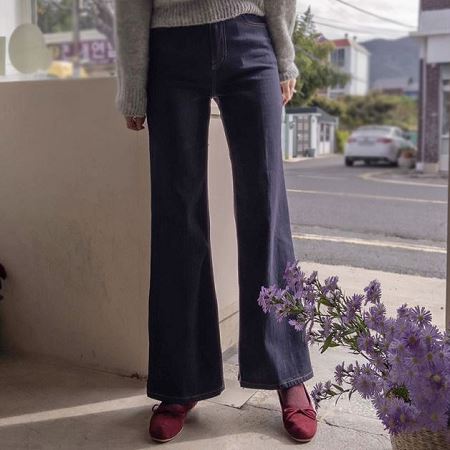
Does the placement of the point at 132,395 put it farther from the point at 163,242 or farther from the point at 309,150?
the point at 309,150

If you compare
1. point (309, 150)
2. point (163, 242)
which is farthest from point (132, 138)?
point (309, 150)

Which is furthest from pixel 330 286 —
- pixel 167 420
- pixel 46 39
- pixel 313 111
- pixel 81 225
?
pixel 46 39

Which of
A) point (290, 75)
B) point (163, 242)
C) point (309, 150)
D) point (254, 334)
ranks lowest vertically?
point (254, 334)

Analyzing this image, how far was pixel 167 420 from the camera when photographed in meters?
1.52

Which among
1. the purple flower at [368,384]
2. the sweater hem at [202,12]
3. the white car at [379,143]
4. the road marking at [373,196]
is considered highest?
the sweater hem at [202,12]

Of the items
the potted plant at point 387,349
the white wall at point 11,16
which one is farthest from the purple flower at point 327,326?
the white wall at point 11,16

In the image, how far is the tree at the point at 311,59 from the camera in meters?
1.81

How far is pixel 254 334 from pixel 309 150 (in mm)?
571

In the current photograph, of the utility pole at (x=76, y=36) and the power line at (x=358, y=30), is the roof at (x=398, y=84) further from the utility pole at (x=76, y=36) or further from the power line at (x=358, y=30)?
the utility pole at (x=76, y=36)

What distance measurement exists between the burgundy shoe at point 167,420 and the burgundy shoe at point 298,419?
8.6 inches

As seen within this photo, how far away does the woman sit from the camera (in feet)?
4.69

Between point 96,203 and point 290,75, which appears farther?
point 96,203

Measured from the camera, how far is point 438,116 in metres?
1.59

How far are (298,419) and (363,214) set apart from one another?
0.70 m
